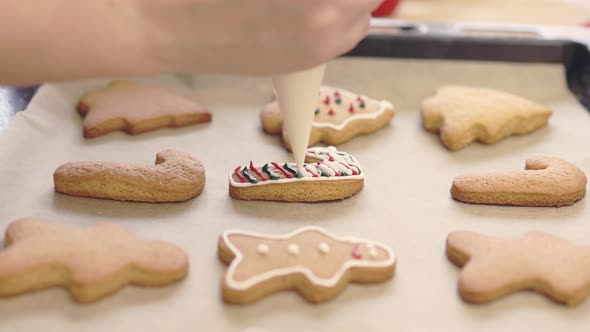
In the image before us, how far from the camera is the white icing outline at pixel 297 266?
4.09 ft

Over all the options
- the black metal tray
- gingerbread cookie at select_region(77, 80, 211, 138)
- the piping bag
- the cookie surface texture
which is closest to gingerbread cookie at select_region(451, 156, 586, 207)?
the cookie surface texture

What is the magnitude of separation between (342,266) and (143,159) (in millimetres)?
635

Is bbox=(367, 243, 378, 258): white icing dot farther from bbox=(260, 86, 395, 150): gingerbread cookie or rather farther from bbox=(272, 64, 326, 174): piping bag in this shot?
bbox=(260, 86, 395, 150): gingerbread cookie

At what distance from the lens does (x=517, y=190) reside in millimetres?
1533

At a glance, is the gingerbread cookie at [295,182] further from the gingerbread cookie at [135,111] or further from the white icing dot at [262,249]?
the gingerbread cookie at [135,111]

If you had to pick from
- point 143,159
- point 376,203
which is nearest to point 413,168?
point 376,203

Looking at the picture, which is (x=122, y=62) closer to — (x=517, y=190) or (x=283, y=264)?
(x=283, y=264)

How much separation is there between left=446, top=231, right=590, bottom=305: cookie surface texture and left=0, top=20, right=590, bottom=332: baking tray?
2 centimetres

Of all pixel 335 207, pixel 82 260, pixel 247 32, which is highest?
pixel 247 32

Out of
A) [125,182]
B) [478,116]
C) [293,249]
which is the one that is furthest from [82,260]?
[478,116]

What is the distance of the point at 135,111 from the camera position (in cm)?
180

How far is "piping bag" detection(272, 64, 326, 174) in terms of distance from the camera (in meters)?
1.29

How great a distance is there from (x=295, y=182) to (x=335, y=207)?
11cm

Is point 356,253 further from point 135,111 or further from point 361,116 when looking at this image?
point 135,111
